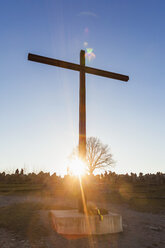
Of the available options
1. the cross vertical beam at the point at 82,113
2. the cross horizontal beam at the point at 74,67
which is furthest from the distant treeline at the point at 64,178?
the cross horizontal beam at the point at 74,67

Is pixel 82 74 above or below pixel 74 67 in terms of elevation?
below

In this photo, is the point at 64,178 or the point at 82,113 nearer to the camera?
the point at 82,113

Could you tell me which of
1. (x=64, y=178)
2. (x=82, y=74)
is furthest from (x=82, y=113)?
(x=64, y=178)

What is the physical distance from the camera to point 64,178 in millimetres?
20547

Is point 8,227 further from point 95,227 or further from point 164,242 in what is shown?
point 164,242

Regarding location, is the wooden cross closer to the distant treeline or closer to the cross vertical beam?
the cross vertical beam

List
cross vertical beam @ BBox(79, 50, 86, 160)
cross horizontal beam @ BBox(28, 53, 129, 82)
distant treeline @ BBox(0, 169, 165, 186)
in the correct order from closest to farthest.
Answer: cross vertical beam @ BBox(79, 50, 86, 160), cross horizontal beam @ BBox(28, 53, 129, 82), distant treeline @ BBox(0, 169, 165, 186)

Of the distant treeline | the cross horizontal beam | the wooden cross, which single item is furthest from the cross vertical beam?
the distant treeline

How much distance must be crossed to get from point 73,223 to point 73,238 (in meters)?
0.37

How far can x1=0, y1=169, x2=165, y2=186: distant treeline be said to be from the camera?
19156mm

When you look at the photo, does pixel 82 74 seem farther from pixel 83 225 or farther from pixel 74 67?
pixel 83 225

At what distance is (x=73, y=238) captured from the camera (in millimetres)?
5059

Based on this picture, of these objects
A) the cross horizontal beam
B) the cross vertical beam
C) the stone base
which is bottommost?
the stone base

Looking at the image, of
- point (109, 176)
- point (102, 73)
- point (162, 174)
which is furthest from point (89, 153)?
point (102, 73)
